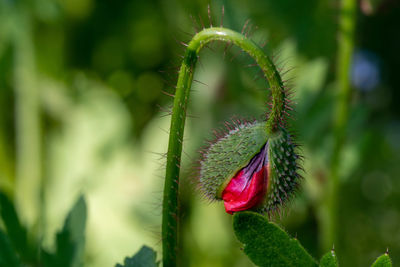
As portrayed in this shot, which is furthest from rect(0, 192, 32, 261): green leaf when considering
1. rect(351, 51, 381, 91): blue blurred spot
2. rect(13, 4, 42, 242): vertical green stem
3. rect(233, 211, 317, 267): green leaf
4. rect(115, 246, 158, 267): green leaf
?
rect(351, 51, 381, 91): blue blurred spot

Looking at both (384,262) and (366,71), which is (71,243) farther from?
(366,71)

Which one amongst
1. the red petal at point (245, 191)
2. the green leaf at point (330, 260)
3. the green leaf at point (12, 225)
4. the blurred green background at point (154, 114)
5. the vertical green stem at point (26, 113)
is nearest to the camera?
the green leaf at point (330, 260)

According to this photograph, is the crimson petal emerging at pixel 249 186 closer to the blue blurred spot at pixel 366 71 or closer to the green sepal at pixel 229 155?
the green sepal at pixel 229 155

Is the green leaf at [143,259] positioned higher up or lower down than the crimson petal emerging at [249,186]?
lower down

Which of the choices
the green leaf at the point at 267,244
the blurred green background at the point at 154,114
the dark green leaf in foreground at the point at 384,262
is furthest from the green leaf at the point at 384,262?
the blurred green background at the point at 154,114

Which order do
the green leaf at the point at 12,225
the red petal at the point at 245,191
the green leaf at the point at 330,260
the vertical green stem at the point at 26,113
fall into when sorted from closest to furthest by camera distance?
the green leaf at the point at 330,260 < the red petal at the point at 245,191 < the green leaf at the point at 12,225 < the vertical green stem at the point at 26,113

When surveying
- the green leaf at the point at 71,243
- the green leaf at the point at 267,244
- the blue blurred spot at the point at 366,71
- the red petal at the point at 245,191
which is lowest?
the green leaf at the point at 71,243

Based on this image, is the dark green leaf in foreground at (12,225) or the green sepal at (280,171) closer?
the green sepal at (280,171)

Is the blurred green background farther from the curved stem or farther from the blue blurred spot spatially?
the curved stem

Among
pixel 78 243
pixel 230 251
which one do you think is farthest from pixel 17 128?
pixel 78 243
